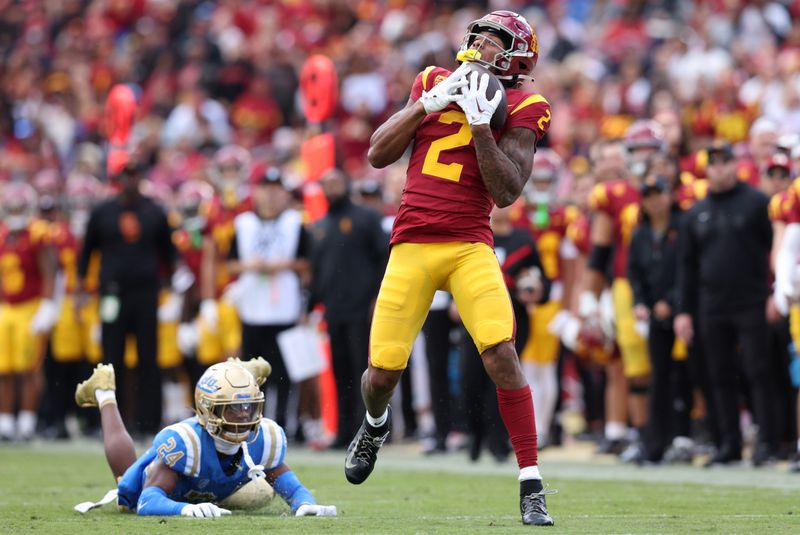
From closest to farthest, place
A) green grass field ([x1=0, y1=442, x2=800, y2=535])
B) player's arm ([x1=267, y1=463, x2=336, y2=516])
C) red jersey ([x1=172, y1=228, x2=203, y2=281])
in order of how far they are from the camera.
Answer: green grass field ([x1=0, y1=442, x2=800, y2=535]), player's arm ([x1=267, y1=463, x2=336, y2=516]), red jersey ([x1=172, y1=228, x2=203, y2=281])

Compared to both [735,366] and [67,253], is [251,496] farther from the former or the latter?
[67,253]

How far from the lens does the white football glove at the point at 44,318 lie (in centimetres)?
1388

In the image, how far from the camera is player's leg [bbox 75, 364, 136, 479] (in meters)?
7.25

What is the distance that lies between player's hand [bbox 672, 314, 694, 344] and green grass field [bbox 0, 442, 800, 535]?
89cm

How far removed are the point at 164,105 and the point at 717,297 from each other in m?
11.8

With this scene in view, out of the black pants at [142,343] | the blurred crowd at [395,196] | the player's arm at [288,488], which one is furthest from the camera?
the black pants at [142,343]

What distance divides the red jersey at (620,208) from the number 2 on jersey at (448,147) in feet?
14.9

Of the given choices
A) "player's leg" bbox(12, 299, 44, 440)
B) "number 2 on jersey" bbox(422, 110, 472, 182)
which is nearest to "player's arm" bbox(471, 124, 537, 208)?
"number 2 on jersey" bbox(422, 110, 472, 182)

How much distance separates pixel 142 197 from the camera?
43.1ft

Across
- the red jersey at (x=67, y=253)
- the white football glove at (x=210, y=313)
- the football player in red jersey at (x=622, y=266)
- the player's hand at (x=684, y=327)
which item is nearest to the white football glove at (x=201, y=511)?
the player's hand at (x=684, y=327)

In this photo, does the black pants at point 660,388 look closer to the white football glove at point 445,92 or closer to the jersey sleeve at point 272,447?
the jersey sleeve at point 272,447

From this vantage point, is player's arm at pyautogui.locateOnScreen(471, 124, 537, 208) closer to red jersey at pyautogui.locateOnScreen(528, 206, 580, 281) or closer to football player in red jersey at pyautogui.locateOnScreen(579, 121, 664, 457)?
football player in red jersey at pyautogui.locateOnScreen(579, 121, 664, 457)

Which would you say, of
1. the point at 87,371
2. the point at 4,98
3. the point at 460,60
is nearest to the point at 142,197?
the point at 87,371

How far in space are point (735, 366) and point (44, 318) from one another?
6710mm
